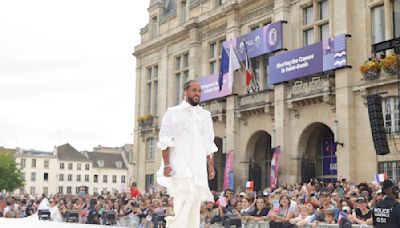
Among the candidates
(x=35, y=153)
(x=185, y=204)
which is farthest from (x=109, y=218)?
(x=35, y=153)

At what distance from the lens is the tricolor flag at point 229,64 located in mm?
27062

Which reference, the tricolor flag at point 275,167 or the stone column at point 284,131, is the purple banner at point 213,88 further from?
the tricolor flag at point 275,167

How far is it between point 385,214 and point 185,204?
259 centimetres

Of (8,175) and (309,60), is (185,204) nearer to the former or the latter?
(309,60)

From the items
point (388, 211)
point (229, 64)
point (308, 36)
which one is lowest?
point (388, 211)

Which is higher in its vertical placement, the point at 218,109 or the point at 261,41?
the point at 261,41

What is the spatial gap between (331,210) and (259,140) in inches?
662

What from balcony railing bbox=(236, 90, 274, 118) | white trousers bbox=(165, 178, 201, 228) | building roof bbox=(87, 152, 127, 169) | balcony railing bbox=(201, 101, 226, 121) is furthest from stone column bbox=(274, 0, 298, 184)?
building roof bbox=(87, 152, 127, 169)

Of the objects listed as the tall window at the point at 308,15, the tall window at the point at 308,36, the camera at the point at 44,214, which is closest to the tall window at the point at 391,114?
the tall window at the point at 308,36

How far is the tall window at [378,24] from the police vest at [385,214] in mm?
14981

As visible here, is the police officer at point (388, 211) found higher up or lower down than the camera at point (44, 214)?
higher up

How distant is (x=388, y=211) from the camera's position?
718 centimetres

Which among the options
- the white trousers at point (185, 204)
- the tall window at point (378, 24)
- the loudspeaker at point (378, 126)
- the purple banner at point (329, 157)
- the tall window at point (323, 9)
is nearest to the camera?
the white trousers at point (185, 204)

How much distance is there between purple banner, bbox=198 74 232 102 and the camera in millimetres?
27938
